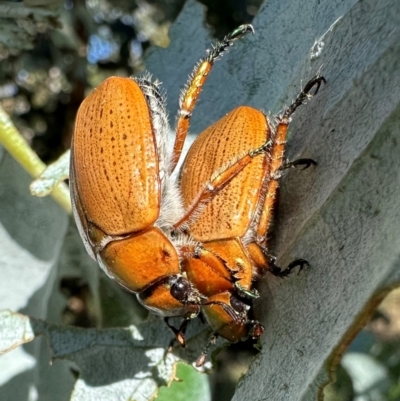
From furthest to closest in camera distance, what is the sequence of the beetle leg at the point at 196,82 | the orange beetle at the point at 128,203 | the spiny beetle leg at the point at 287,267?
the beetle leg at the point at 196,82 < the orange beetle at the point at 128,203 < the spiny beetle leg at the point at 287,267

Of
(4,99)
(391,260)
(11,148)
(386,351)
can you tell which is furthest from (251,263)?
(4,99)

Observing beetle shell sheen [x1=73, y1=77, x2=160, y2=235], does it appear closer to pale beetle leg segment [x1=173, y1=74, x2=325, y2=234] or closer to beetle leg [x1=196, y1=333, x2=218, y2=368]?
pale beetle leg segment [x1=173, y1=74, x2=325, y2=234]

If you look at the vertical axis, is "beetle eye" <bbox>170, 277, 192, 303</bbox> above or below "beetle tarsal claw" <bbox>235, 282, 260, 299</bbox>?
below

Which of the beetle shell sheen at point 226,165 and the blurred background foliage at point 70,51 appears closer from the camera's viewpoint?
the beetle shell sheen at point 226,165

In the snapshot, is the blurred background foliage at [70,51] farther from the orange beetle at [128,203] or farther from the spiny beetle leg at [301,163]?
the spiny beetle leg at [301,163]

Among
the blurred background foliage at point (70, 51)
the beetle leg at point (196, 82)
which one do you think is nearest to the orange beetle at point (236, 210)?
the beetle leg at point (196, 82)

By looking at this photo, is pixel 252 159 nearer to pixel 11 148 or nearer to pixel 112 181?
pixel 112 181

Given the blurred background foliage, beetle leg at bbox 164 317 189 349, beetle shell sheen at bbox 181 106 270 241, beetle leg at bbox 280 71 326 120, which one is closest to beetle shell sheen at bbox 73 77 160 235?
beetle shell sheen at bbox 181 106 270 241
